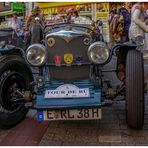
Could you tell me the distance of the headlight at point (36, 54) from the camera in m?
4.59

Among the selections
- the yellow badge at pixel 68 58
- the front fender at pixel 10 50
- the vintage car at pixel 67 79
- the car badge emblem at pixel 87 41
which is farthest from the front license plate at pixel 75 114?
the front fender at pixel 10 50

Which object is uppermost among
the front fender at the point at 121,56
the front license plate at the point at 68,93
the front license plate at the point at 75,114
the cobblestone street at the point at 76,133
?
the front fender at the point at 121,56

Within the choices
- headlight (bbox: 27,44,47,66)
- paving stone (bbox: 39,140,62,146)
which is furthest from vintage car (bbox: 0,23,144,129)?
paving stone (bbox: 39,140,62,146)

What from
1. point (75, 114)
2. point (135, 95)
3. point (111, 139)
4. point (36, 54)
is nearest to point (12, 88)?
point (36, 54)

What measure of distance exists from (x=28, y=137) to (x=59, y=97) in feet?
2.10

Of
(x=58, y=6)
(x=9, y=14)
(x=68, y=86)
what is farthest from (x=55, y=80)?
(x=9, y=14)

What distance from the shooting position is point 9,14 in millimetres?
29812

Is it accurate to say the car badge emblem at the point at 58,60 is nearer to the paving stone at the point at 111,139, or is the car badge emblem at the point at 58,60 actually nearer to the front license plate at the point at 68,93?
the front license plate at the point at 68,93

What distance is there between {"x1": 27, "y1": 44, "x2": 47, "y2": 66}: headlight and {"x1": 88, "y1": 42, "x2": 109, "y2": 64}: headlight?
1.98 ft

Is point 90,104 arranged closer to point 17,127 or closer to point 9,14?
point 17,127

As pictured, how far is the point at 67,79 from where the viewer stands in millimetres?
4824

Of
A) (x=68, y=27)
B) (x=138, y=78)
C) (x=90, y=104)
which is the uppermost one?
(x=68, y=27)

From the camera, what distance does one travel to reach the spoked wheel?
15.7 ft

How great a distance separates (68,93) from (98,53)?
656 mm
